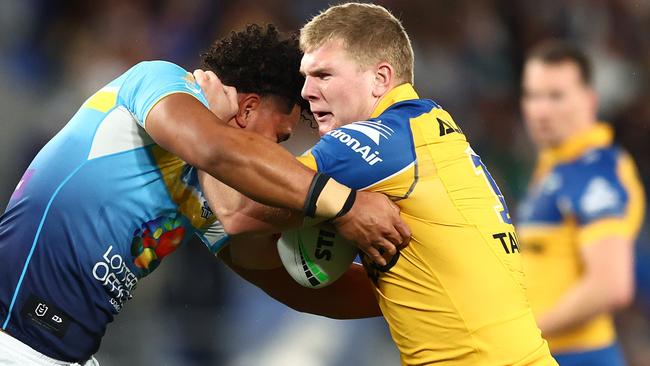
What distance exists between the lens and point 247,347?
25.2 ft

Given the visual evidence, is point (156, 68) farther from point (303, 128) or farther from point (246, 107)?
point (303, 128)

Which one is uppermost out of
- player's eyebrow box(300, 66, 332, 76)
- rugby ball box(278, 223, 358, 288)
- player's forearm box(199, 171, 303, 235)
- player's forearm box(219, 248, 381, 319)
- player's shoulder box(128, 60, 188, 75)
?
player's shoulder box(128, 60, 188, 75)

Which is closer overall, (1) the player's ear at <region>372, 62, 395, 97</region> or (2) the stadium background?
(1) the player's ear at <region>372, 62, 395, 97</region>

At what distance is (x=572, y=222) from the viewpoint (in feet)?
23.3

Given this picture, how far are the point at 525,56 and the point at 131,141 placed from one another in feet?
19.4

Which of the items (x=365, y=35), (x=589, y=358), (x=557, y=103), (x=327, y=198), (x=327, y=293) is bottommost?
(x=589, y=358)

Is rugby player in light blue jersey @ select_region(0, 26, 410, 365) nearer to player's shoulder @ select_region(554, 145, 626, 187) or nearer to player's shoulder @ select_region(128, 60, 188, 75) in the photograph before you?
player's shoulder @ select_region(128, 60, 188, 75)

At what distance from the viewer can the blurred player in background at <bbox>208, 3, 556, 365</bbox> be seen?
331cm

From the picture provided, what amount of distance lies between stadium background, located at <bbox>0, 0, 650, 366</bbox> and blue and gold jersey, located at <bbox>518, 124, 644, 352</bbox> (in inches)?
40.8

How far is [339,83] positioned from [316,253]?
2.02ft

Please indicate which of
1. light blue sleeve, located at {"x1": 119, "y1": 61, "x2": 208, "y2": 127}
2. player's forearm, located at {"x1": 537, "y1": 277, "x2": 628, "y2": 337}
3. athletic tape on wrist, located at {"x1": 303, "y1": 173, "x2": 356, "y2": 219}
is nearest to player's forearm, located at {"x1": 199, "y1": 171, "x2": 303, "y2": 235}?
athletic tape on wrist, located at {"x1": 303, "y1": 173, "x2": 356, "y2": 219}

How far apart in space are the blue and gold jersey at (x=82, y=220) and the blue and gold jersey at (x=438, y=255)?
24.4 inches

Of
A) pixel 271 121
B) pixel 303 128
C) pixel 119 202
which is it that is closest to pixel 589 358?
pixel 303 128

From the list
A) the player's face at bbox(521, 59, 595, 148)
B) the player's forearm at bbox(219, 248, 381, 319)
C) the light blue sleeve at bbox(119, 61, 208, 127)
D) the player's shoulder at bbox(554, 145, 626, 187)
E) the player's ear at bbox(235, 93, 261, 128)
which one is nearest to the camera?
the light blue sleeve at bbox(119, 61, 208, 127)
